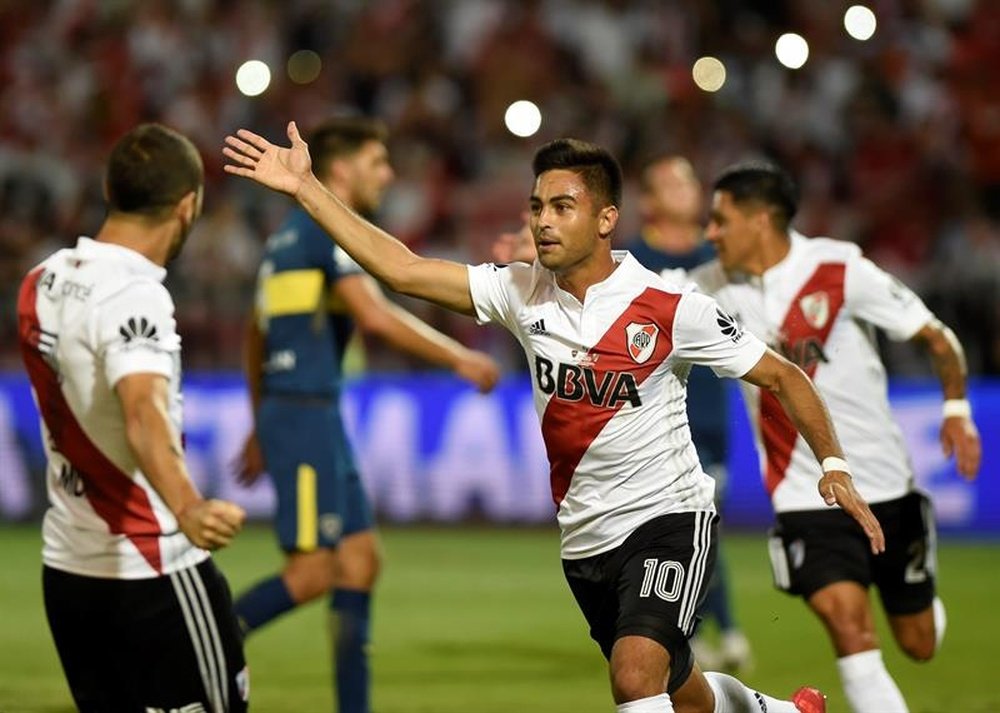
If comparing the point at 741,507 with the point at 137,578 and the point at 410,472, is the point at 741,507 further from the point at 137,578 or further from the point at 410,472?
the point at 137,578

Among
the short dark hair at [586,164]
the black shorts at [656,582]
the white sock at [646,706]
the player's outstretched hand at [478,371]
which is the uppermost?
the short dark hair at [586,164]

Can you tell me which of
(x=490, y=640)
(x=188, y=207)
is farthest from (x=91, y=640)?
(x=490, y=640)

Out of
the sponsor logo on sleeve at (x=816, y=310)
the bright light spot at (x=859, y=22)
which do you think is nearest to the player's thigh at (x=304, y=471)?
the sponsor logo on sleeve at (x=816, y=310)

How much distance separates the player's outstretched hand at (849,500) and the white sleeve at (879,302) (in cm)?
174

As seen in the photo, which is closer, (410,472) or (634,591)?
(634,591)

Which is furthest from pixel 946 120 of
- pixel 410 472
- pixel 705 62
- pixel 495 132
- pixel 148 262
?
pixel 148 262

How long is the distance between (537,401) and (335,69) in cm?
1365

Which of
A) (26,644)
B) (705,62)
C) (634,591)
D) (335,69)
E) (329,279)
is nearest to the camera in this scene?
(634,591)

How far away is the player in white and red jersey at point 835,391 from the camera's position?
687cm

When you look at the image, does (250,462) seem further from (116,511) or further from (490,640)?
(116,511)

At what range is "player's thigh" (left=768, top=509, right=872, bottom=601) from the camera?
6730mm

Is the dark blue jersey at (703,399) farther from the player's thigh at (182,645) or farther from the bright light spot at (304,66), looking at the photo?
the bright light spot at (304,66)

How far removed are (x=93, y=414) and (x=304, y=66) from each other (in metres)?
14.5

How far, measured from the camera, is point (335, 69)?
1883 cm
